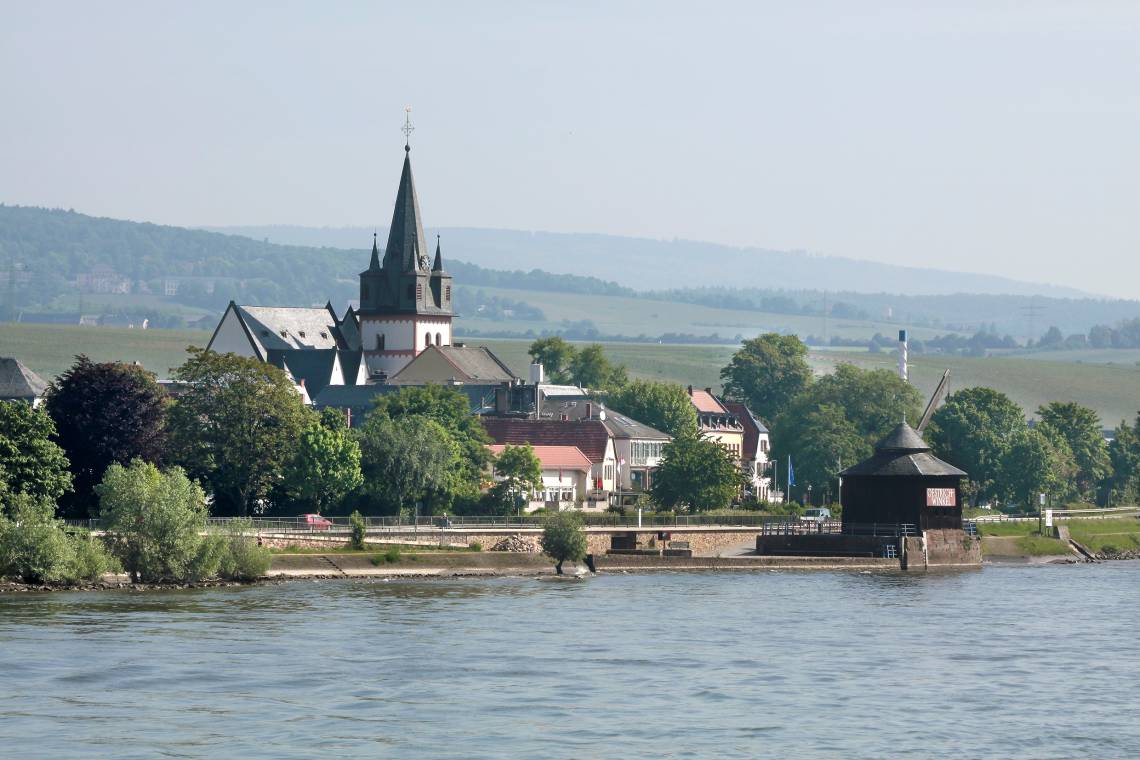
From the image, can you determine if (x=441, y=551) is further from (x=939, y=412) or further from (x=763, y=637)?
(x=939, y=412)

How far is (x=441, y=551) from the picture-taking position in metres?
96.4

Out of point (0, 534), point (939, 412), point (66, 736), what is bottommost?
point (66, 736)

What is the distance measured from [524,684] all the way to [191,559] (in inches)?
1139

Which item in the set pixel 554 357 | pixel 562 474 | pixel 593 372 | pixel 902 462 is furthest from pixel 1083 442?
pixel 902 462

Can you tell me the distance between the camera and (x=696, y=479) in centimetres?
11944

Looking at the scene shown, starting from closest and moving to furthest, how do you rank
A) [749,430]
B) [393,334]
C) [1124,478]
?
[393,334] < [1124,478] < [749,430]

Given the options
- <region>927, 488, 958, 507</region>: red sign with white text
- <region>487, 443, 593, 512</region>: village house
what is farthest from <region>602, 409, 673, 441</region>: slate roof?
<region>927, 488, 958, 507</region>: red sign with white text

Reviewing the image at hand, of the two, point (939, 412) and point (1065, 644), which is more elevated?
point (939, 412)

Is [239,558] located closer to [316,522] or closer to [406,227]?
[316,522]

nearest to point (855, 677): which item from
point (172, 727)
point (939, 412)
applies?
point (172, 727)

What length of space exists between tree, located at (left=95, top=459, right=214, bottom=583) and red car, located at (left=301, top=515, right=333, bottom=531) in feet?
40.3

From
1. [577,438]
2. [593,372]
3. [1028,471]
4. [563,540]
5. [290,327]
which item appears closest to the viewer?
[563,540]

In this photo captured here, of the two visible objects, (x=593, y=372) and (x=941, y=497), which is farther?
(x=593, y=372)

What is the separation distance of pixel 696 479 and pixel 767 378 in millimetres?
71819
